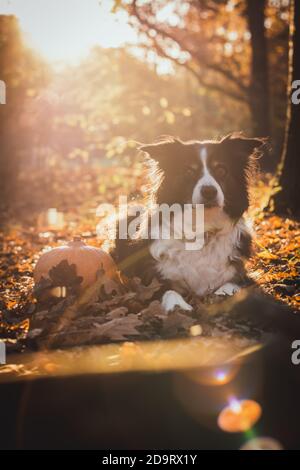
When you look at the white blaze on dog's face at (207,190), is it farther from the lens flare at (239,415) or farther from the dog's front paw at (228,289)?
the lens flare at (239,415)

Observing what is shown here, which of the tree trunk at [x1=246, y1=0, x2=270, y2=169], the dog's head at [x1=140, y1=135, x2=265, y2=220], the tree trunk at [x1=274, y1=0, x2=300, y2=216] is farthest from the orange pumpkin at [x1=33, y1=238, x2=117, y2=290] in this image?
the tree trunk at [x1=246, y1=0, x2=270, y2=169]

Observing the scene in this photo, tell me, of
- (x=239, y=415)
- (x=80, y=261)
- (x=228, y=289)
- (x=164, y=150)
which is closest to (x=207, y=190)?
(x=164, y=150)

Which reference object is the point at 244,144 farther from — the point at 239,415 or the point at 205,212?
the point at 239,415

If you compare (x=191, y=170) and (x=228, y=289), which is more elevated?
(x=191, y=170)

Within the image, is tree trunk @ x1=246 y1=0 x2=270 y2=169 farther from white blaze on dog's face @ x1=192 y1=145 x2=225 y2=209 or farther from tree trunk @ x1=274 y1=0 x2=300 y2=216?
white blaze on dog's face @ x1=192 y1=145 x2=225 y2=209

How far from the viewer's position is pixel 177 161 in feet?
18.7

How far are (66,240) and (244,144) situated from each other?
5.06 metres

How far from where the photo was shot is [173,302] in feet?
16.4

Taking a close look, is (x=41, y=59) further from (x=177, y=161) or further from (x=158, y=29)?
(x=177, y=161)

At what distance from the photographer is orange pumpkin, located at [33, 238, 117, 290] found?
577 cm

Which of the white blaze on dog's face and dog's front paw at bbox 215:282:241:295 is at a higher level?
the white blaze on dog's face

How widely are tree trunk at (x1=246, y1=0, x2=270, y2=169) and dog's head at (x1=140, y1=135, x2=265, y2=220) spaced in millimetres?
11049
